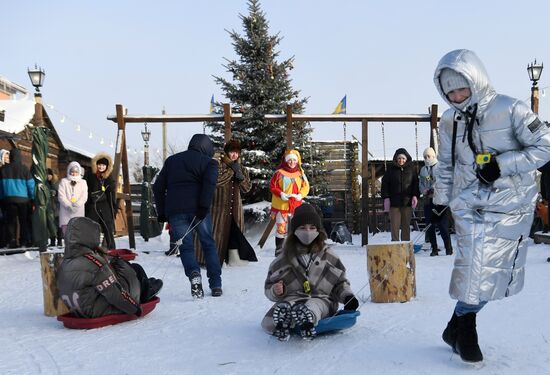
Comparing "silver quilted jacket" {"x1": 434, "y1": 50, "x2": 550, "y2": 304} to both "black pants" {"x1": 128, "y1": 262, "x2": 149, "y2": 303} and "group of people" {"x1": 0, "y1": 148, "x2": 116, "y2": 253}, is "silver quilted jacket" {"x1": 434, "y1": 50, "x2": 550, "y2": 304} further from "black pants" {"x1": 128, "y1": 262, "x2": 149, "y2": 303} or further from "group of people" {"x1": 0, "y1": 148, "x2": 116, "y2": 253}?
"group of people" {"x1": 0, "y1": 148, "x2": 116, "y2": 253}

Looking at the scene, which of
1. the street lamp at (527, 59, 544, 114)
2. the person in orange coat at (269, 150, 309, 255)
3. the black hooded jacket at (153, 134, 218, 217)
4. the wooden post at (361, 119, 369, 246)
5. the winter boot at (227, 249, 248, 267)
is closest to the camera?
the black hooded jacket at (153, 134, 218, 217)

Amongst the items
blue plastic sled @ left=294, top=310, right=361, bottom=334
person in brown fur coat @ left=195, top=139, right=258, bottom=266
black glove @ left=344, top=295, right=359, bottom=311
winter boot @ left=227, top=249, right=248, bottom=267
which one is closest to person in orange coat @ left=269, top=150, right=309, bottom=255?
winter boot @ left=227, top=249, right=248, bottom=267

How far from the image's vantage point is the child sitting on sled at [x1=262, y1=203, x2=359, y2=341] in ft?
12.9

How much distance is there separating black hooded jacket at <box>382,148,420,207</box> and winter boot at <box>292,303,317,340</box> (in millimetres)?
7041

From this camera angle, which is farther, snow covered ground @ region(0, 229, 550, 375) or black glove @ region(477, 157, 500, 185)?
snow covered ground @ region(0, 229, 550, 375)

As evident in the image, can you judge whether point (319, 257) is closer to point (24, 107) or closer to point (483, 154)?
point (483, 154)

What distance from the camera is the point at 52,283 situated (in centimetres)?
507

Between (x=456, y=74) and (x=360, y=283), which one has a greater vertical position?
(x=456, y=74)

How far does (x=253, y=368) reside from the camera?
3.27 metres

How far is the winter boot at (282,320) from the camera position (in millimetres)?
3561

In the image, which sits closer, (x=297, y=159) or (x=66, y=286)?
(x=66, y=286)

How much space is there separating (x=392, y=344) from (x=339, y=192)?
18827 millimetres

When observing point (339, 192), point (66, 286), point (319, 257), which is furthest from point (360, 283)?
point (339, 192)

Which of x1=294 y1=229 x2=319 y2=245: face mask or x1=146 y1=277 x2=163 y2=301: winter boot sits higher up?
x1=294 y1=229 x2=319 y2=245: face mask
